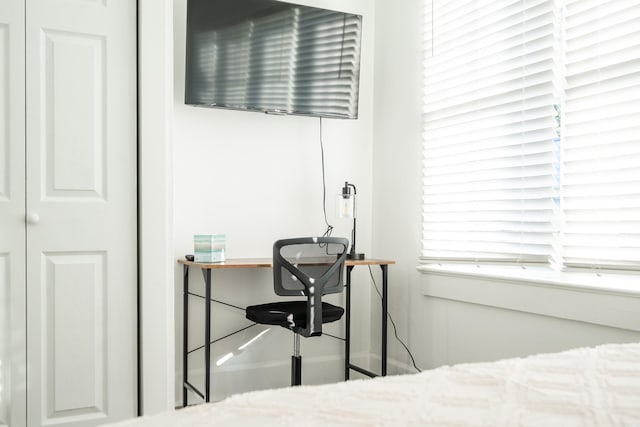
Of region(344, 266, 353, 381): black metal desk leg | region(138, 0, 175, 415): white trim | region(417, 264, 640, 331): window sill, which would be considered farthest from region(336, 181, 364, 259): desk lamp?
region(138, 0, 175, 415): white trim

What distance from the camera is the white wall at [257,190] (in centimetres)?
316

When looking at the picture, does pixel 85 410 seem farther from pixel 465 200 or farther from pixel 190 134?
pixel 465 200

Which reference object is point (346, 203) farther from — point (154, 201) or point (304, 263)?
point (154, 201)

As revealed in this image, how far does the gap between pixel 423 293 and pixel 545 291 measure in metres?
0.85

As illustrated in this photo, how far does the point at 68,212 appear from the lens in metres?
2.30

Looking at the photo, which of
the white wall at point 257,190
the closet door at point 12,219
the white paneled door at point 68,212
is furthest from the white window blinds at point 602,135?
the closet door at point 12,219

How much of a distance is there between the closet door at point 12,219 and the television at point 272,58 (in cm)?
89

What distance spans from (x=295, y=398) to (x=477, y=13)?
8.29 feet

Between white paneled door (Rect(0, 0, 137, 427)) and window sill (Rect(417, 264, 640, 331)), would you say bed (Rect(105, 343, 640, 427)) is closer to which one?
window sill (Rect(417, 264, 640, 331))

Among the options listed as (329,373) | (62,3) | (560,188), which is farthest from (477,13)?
(329,373)

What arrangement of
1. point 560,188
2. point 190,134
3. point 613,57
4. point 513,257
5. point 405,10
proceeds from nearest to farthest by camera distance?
point 613,57 → point 560,188 → point 513,257 → point 190,134 → point 405,10

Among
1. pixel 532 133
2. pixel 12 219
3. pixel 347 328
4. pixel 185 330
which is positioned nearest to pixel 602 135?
pixel 532 133

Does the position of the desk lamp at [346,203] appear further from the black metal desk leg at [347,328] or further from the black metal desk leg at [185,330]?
the black metal desk leg at [185,330]

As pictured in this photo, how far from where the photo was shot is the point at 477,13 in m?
2.92
